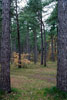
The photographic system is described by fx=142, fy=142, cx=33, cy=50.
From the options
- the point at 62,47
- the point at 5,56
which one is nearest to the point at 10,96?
the point at 5,56

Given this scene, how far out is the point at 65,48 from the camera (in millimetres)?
5305

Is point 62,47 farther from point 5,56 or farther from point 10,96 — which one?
point 10,96

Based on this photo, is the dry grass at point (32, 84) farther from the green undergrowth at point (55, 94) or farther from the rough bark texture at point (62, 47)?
the rough bark texture at point (62, 47)

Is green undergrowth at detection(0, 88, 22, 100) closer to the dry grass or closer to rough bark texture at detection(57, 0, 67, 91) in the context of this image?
the dry grass

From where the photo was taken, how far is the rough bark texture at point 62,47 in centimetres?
524

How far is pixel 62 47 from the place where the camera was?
533cm

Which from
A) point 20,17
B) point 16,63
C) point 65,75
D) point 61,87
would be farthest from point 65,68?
point 20,17

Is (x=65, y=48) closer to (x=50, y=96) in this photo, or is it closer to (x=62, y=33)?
(x=62, y=33)

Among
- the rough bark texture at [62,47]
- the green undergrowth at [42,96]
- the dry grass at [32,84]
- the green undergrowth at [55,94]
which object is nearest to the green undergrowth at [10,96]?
the green undergrowth at [42,96]

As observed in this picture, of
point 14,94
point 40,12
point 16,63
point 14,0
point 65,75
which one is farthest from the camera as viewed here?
point 40,12

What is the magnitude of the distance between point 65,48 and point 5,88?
2.84 meters

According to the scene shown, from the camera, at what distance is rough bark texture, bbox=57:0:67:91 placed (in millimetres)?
5242

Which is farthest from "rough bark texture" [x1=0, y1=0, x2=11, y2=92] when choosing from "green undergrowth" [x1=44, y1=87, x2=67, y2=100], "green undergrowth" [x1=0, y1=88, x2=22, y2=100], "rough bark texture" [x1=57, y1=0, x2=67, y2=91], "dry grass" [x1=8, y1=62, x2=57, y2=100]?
"rough bark texture" [x1=57, y1=0, x2=67, y2=91]

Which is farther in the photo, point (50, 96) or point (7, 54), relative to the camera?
point (7, 54)
